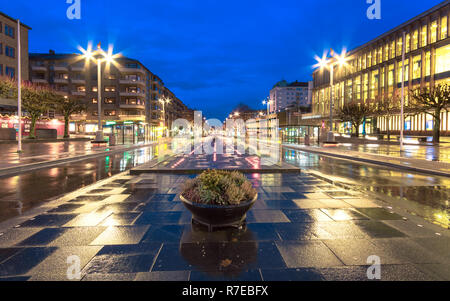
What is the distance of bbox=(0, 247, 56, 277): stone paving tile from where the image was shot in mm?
3609

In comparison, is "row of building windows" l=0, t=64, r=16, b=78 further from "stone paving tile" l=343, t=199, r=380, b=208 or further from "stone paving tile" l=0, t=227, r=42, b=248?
"stone paving tile" l=343, t=199, r=380, b=208

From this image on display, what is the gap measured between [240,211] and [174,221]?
65.3 inches

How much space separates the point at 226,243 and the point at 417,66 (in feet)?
196

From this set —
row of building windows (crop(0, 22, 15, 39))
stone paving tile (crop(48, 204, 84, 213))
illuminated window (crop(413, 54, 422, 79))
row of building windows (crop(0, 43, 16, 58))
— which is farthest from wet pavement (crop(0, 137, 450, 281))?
illuminated window (crop(413, 54, 422, 79))

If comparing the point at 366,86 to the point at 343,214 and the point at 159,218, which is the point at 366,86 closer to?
the point at 343,214

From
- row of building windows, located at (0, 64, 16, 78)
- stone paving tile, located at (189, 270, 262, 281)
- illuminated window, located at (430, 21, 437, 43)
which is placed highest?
illuminated window, located at (430, 21, 437, 43)

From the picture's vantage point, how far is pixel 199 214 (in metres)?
4.94

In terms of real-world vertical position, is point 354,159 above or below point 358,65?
below

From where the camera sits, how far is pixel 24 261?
3.90 meters

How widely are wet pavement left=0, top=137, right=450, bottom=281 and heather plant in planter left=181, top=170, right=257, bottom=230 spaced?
11.3 inches

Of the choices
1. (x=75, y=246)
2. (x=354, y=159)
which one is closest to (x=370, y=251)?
(x=75, y=246)

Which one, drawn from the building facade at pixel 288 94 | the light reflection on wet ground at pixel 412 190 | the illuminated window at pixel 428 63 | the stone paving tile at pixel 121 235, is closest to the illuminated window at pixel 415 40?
the illuminated window at pixel 428 63

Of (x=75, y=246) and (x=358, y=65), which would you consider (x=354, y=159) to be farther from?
(x=358, y=65)
